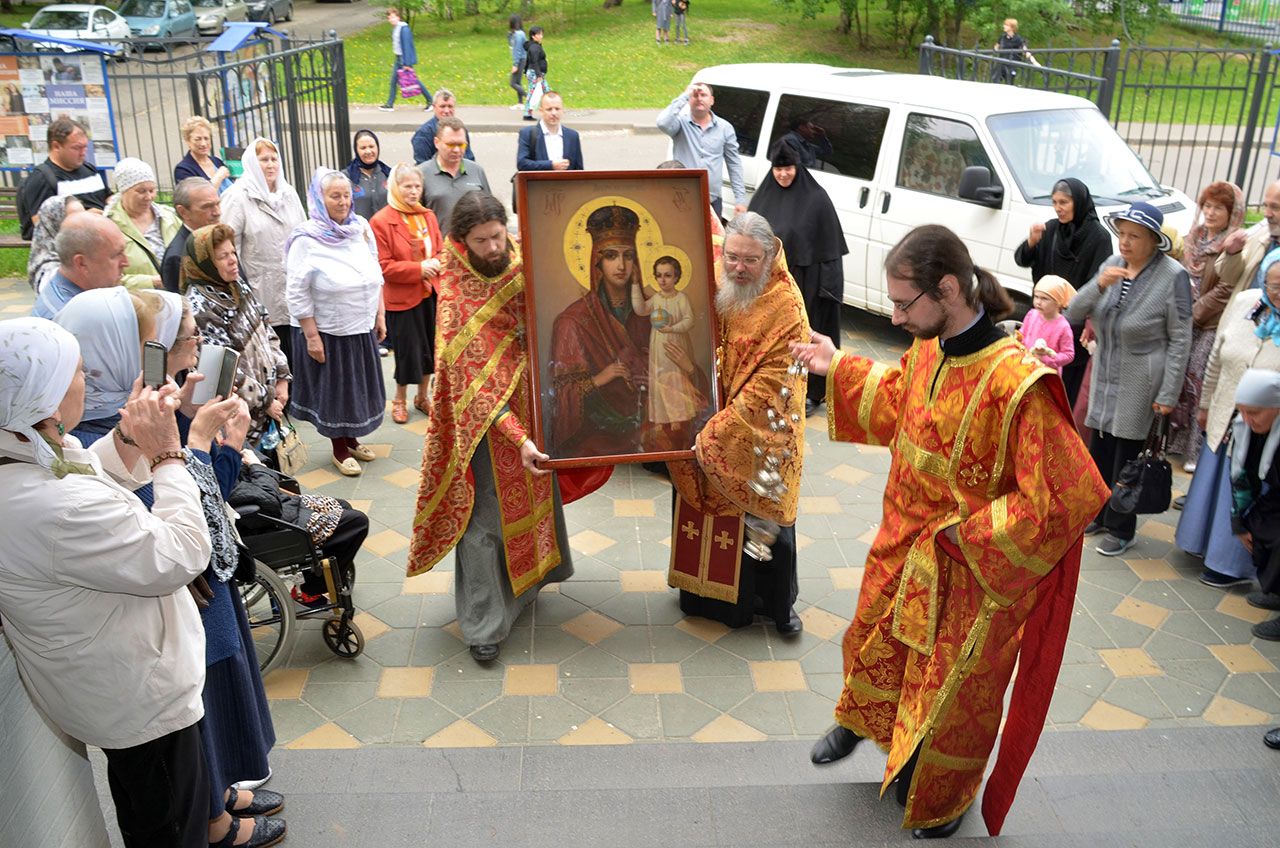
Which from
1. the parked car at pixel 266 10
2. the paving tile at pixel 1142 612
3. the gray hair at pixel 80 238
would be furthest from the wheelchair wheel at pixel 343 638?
the parked car at pixel 266 10

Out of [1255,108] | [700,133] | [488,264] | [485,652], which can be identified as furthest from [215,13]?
[485,652]

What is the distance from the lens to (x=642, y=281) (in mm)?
4793

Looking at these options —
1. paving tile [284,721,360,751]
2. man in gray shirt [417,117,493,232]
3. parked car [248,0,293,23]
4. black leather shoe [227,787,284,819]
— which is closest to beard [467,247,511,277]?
paving tile [284,721,360,751]

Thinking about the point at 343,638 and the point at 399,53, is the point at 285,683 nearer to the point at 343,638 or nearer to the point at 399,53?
the point at 343,638

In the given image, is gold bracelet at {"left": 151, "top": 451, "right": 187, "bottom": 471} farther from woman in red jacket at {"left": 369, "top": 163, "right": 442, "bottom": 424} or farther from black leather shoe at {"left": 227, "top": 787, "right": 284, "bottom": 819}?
woman in red jacket at {"left": 369, "top": 163, "right": 442, "bottom": 424}

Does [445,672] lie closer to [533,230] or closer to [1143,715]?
[533,230]

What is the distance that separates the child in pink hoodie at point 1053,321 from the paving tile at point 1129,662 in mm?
1673

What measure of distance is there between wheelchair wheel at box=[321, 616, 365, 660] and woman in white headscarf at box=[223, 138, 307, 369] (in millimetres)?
2550

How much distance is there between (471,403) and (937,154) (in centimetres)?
551

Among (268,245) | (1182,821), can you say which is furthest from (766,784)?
(268,245)

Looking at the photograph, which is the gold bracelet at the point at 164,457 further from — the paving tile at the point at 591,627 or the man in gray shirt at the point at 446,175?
the man in gray shirt at the point at 446,175

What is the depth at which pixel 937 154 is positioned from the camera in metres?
8.98

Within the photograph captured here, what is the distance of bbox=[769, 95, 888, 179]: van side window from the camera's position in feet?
30.7

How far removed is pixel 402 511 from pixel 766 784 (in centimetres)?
317
